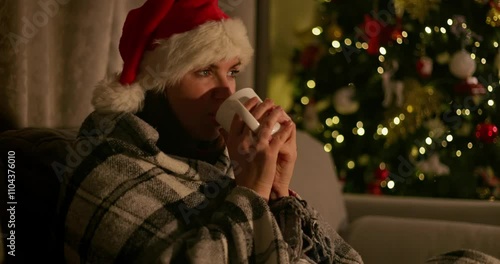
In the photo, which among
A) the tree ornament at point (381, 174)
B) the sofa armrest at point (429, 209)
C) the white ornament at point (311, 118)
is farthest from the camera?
the white ornament at point (311, 118)

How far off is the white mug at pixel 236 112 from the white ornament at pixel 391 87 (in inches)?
87.9

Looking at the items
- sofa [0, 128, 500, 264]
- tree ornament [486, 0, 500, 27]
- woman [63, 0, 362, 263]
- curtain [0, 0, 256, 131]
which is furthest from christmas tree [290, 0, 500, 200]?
woman [63, 0, 362, 263]

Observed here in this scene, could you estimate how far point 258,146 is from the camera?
127 cm

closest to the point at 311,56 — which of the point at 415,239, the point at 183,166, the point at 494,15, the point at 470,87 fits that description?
the point at 470,87

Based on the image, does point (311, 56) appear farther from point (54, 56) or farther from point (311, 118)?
point (54, 56)

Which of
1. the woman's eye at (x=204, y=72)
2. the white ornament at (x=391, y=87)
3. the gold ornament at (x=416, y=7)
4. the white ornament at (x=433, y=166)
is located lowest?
the white ornament at (x=433, y=166)

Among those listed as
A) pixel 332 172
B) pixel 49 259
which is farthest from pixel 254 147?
pixel 332 172

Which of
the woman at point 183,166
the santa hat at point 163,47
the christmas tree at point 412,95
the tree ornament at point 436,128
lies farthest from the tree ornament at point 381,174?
the santa hat at point 163,47

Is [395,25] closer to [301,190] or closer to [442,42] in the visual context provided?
[442,42]

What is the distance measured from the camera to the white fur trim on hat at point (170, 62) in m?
1.37

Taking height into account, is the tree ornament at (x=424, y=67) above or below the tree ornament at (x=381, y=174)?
above

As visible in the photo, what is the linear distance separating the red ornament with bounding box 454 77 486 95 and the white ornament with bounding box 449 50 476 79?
0.04m

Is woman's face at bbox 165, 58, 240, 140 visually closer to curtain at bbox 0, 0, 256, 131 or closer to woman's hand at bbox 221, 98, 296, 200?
woman's hand at bbox 221, 98, 296, 200

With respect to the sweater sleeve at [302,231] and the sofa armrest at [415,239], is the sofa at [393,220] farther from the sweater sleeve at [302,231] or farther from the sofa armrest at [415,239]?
the sweater sleeve at [302,231]
